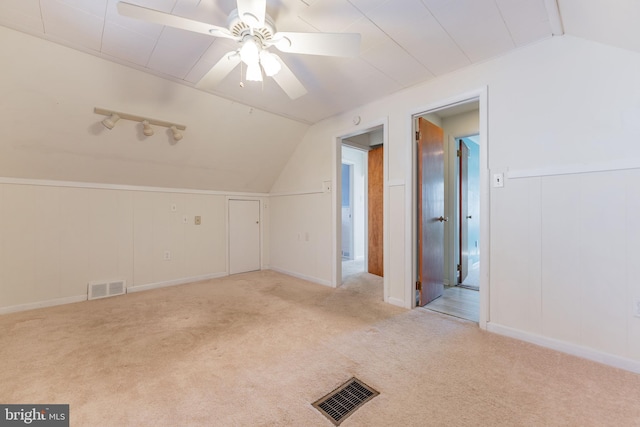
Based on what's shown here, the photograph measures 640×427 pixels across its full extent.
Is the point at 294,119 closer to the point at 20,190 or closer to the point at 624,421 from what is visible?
the point at 20,190

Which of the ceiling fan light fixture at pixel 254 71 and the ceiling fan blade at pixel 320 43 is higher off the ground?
the ceiling fan blade at pixel 320 43

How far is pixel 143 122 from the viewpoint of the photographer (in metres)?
2.88

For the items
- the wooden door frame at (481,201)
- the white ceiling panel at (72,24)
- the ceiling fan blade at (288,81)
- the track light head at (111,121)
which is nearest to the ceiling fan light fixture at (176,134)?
the track light head at (111,121)

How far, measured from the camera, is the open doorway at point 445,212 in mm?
2928

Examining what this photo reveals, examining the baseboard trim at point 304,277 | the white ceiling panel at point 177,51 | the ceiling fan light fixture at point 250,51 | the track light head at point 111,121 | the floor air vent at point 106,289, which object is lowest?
the baseboard trim at point 304,277

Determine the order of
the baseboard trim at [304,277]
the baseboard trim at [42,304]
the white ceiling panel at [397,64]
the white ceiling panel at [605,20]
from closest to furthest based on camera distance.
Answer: the white ceiling panel at [605,20] < the white ceiling panel at [397,64] < the baseboard trim at [42,304] < the baseboard trim at [304,277]

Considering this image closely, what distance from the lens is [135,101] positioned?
2701 millimetres

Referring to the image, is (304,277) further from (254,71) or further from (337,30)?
(337,30)

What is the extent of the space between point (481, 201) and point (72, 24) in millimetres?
3494

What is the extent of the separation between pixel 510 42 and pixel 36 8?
3.42 meters

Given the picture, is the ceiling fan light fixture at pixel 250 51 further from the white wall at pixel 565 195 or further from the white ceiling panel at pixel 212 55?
the white wall at pixel 565 195

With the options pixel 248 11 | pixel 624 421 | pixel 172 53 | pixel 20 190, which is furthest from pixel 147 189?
pixel 624 421

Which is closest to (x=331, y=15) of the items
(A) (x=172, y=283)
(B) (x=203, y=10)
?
(B) (x=203, y=10)

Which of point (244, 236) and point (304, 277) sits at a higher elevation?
point (244, 236)
